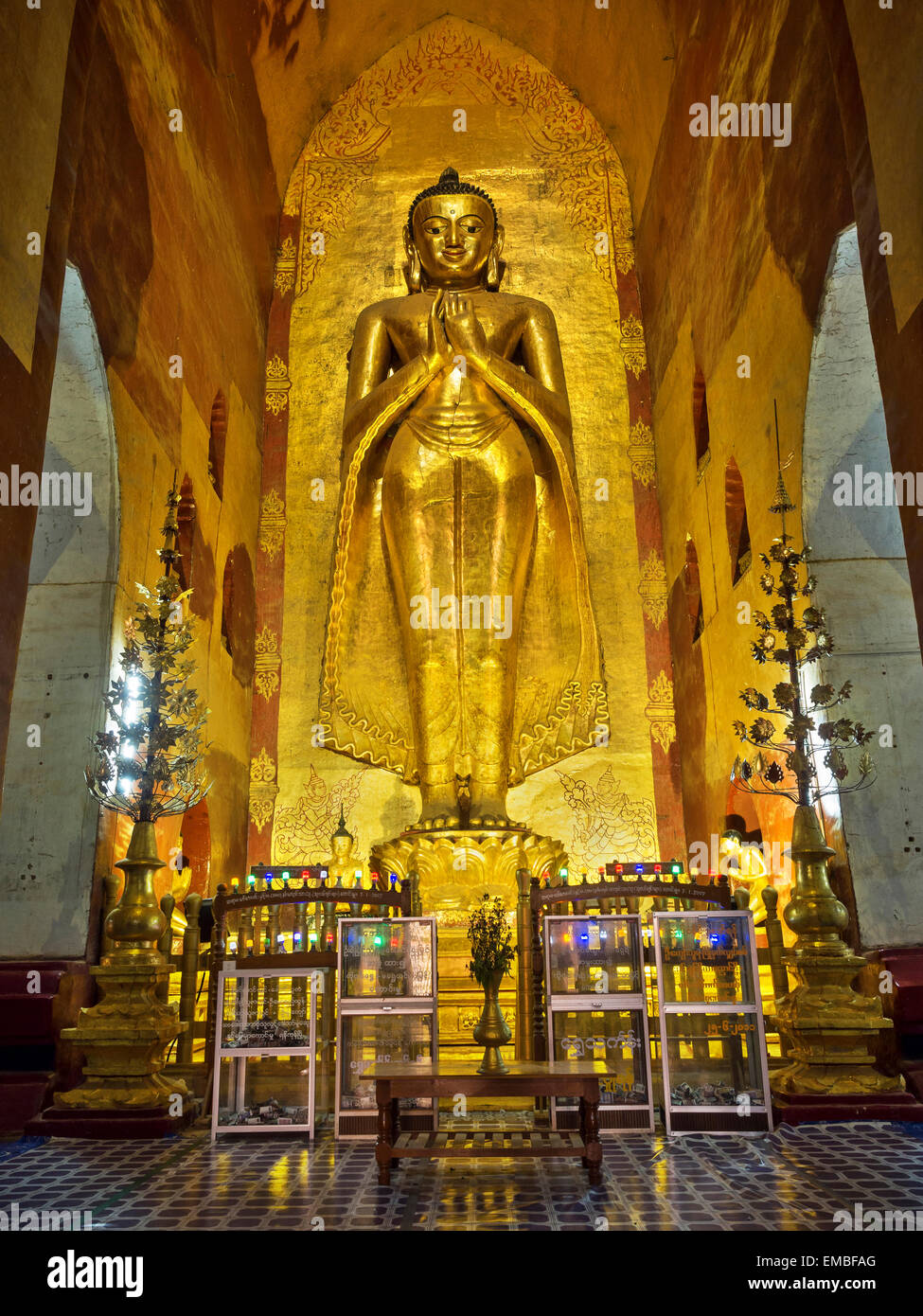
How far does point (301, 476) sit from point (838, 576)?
5049mm

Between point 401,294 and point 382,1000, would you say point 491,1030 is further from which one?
point 401,294

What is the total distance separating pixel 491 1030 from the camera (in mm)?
3986

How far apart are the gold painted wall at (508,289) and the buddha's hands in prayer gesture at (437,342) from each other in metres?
1.84

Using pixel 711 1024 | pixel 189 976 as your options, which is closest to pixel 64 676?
pixel 189 976

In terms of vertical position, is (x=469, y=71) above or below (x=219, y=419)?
above

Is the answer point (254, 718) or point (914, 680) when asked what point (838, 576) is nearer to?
point (914, 680)

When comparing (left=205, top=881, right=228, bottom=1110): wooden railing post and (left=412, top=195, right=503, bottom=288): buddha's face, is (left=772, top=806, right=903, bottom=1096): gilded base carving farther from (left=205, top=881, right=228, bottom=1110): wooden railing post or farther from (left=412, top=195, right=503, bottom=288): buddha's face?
(left=412, top=195, right=503, bottom=288): buddha's face

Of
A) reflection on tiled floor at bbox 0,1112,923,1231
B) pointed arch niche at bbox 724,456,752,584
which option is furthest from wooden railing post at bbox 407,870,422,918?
pointed arch niche at bbox 724,456,752,584

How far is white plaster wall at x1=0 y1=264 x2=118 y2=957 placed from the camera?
5.19 metres

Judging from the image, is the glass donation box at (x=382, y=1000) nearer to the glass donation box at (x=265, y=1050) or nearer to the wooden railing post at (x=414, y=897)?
the glass donation box at (x=265, y=1050)

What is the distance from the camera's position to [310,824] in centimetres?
830

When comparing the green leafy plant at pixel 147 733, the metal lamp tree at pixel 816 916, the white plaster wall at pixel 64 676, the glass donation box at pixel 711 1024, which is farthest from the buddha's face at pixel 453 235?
the glass donation box at pixel 711 1024

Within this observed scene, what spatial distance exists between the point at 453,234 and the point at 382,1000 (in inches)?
240

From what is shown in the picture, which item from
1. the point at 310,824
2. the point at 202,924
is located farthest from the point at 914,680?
the point at 310,824
